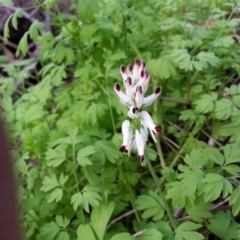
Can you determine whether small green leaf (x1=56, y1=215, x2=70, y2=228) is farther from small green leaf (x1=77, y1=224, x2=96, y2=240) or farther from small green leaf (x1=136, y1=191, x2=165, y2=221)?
small green leaf (x1=136, y1=191, x2=165, y2=221)

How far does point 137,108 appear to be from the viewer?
1.36m

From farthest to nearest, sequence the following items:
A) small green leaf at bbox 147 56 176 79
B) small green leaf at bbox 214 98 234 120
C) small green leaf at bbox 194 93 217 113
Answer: small green leaf at bbox 147 56 176 79 < small green leaf at bbox 194 93 217 113 < small green leaf at bbox 214 98 234 120

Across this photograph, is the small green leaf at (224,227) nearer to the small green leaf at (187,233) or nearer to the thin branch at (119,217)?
the small green leaf at (187,233)

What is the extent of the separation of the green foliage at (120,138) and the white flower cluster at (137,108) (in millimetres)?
212

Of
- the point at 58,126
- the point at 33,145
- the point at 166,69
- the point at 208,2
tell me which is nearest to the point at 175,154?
the point at 166,69

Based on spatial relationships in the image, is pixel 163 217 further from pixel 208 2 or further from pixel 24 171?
pixel 208 2

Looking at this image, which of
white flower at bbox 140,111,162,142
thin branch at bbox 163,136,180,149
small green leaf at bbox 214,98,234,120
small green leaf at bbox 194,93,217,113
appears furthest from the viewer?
thin branch at bbox 163,136,180,149

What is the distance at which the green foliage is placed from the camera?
4.99 ft

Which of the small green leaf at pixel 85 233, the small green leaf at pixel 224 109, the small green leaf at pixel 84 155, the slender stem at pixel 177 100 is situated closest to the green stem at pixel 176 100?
the slender stem at pixel 177 100

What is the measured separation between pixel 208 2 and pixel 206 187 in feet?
4.35

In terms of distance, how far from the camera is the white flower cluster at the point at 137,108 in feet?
4.45

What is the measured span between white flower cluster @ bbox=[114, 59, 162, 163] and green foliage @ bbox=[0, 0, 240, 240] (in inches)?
8.3

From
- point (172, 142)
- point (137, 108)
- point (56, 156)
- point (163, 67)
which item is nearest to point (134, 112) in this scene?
point (137, 108)

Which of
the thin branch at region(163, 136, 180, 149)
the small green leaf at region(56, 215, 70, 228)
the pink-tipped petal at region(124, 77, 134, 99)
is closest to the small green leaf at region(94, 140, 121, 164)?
the small green leaf at region(56, 215, 70, 228)
